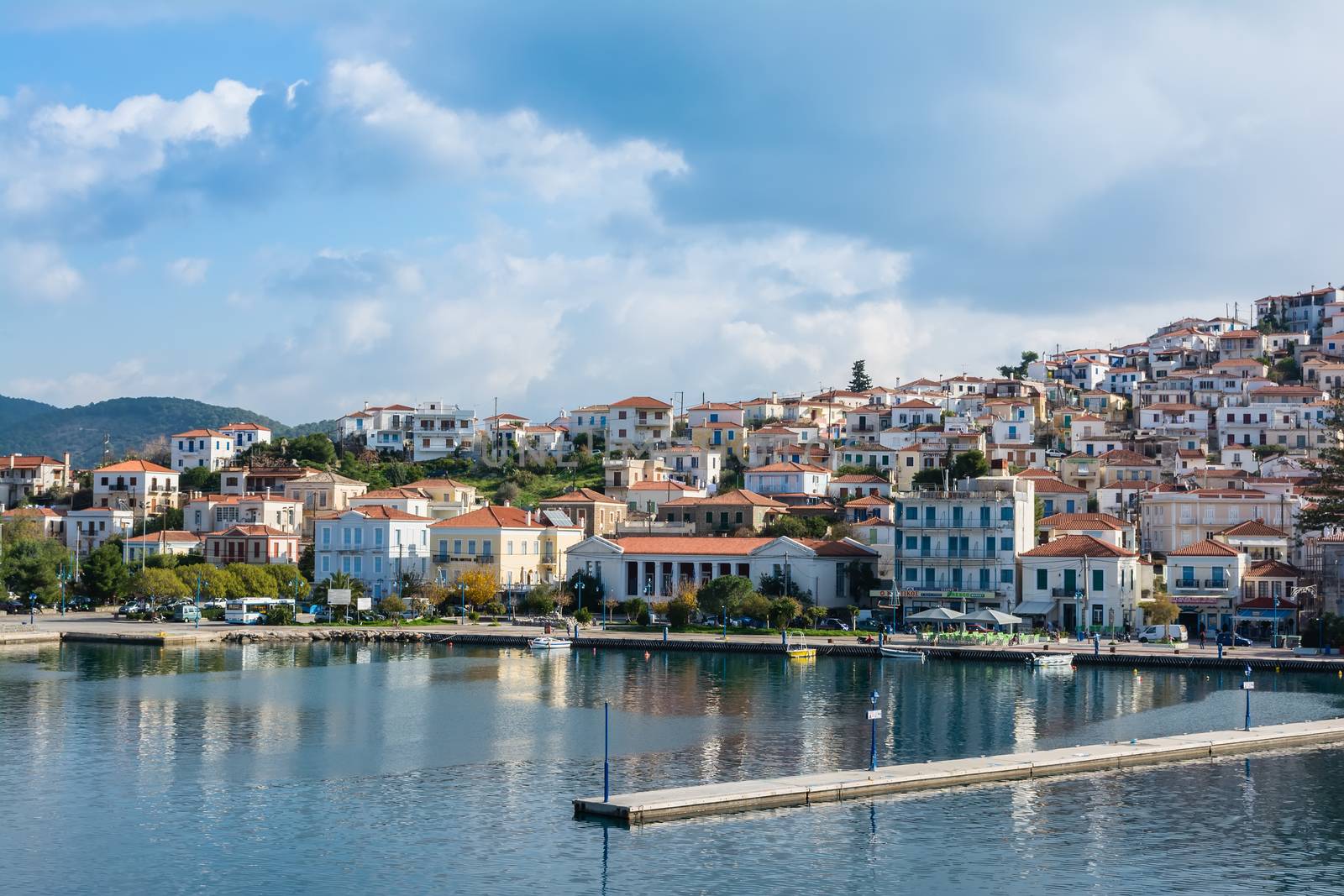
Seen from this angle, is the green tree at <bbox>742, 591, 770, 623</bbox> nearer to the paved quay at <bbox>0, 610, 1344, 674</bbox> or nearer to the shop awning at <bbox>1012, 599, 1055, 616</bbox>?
the paved quay at <bbox>0, 610, 1344, 674</bbox>

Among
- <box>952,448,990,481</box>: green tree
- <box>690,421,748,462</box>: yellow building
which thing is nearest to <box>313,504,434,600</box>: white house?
<box>952,448,990,481</box>: green tree

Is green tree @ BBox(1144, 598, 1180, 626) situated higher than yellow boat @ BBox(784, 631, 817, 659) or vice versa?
green tree @ BBox(1144, 598, 1180, 626)

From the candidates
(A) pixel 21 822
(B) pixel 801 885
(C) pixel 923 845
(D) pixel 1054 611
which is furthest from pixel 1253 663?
(A) pixel 21 822

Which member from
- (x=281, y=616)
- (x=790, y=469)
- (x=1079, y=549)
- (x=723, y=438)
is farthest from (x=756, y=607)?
(x=723, y=438)

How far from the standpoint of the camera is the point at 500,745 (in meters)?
49.2

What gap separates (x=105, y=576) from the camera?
338ft

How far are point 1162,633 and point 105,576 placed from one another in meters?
65.2

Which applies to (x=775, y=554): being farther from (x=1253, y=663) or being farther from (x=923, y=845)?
(x=923, y=845)

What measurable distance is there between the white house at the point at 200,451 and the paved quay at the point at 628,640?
45.4 m

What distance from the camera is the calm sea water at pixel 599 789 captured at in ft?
110

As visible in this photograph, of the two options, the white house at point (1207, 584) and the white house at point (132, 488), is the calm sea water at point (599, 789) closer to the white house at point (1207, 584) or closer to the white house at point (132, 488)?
the white house at point (1207, 584)

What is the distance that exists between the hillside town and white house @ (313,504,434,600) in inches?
6.2

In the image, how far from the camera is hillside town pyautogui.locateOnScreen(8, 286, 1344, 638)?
87.1 meters

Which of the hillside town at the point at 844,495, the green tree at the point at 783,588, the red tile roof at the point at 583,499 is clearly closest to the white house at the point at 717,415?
the hillside town at the point at 844,495
